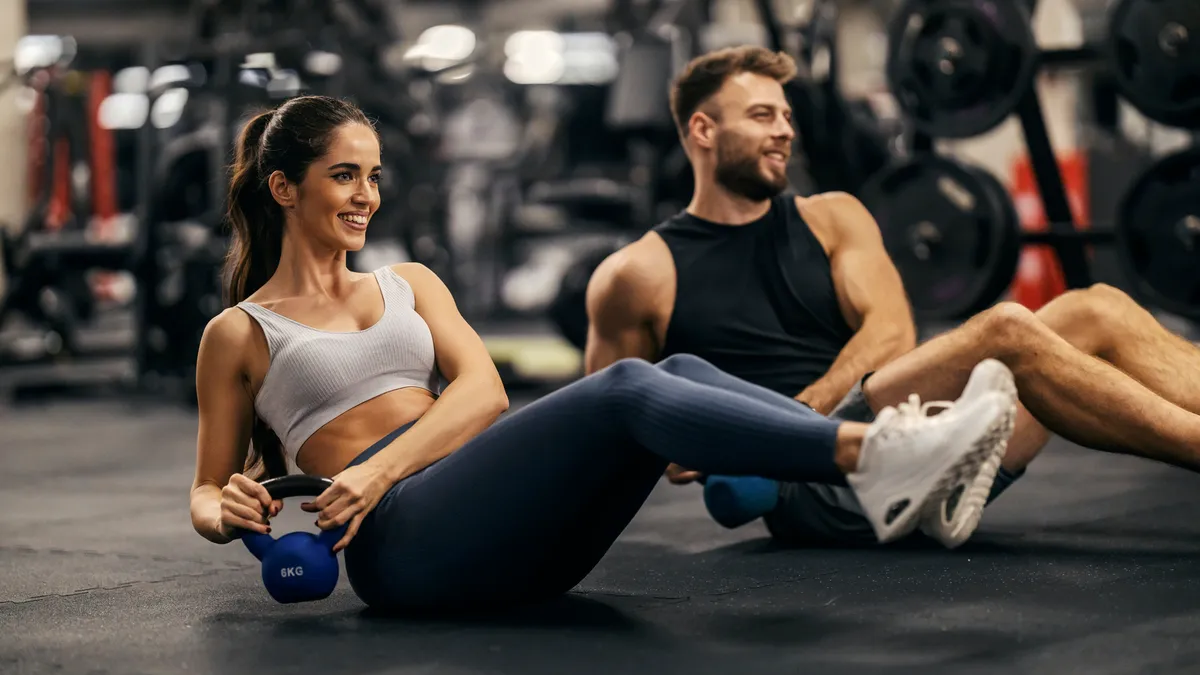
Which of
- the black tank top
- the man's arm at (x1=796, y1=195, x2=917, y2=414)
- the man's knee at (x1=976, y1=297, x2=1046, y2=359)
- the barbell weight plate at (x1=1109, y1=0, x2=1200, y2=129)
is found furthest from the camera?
the barbell weight plate at (x1=1109, y1=0, x2=1200, y2=129)

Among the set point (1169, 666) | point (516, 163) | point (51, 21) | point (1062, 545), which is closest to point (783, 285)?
point (1062, 545)

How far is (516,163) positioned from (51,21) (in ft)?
22.2

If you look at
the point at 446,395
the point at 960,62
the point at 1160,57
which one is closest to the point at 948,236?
the point at 960,62

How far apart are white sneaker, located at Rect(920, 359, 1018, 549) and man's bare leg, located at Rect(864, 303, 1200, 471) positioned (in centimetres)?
40

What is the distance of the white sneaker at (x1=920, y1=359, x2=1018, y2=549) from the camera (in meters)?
1.76

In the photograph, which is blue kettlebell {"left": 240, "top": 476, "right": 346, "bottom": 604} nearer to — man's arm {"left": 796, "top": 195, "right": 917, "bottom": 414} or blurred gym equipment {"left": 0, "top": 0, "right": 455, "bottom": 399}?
man's arm {"left": 796, "top": 195, "right": 917, "bottom": 414}

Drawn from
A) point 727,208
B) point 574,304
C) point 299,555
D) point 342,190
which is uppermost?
point 342,190

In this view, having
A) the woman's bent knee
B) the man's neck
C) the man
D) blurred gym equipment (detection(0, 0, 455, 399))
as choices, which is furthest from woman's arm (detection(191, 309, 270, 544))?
blurred gym equipment (detection(0, 0, 455, 399))

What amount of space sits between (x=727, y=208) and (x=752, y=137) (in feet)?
0.52

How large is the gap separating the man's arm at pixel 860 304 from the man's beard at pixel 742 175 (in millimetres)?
142

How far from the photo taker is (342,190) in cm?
212

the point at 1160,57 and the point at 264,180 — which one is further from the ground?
the point at 1160,57

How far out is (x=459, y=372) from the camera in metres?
2.19

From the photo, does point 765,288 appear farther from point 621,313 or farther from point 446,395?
point 446,395
